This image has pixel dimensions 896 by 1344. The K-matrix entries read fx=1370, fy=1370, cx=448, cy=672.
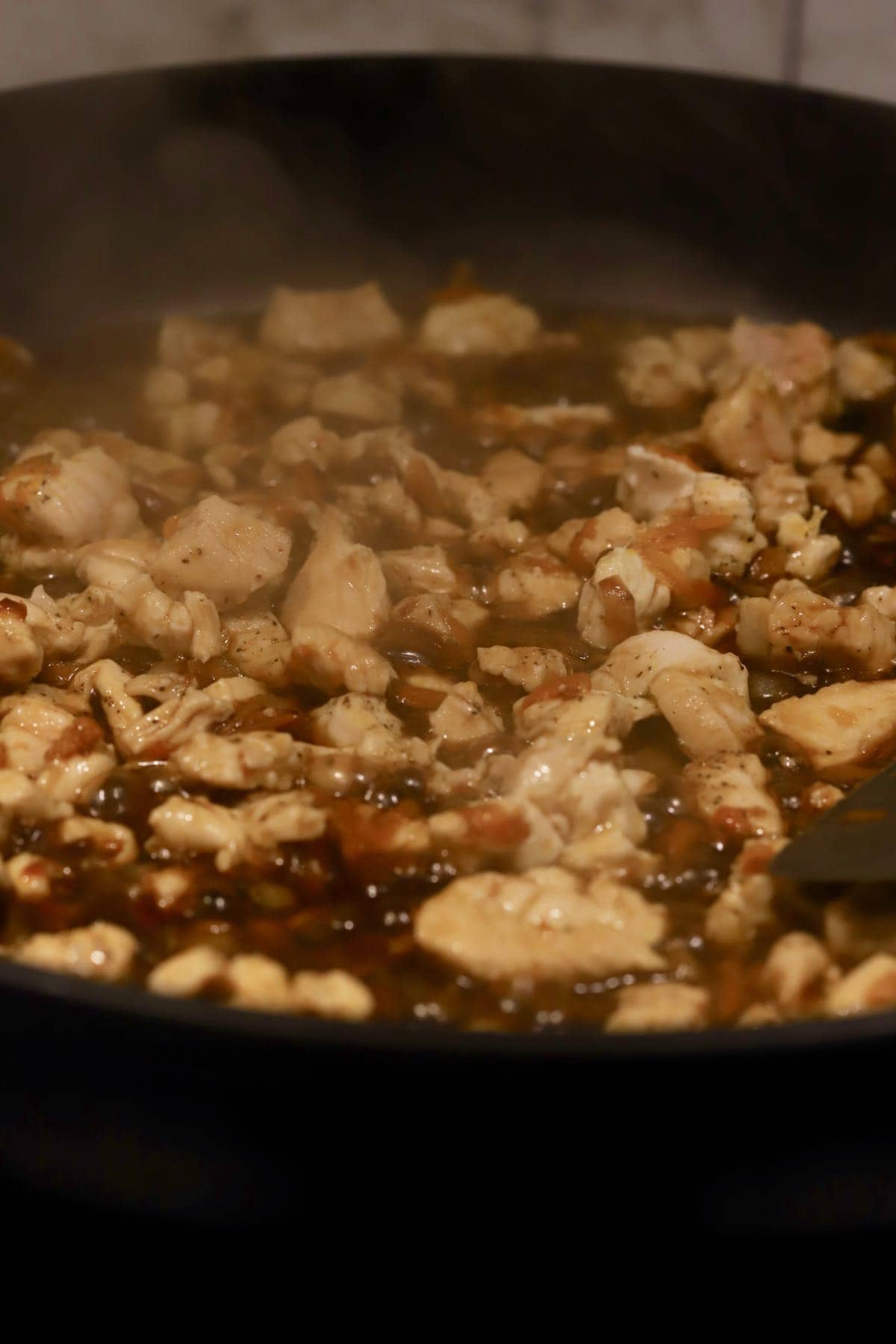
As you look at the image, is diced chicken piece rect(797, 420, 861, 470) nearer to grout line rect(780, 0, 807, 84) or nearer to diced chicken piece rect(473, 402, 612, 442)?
diced chicken piece rect(473, 402, 612, 442)

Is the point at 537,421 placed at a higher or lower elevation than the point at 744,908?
higher

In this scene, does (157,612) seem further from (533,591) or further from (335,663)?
(533,591)

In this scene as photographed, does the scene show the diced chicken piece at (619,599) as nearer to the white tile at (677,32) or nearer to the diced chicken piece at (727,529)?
the diced chicken piece at (727,529)

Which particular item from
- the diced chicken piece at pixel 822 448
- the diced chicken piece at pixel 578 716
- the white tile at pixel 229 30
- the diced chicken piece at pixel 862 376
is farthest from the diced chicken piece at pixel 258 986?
the white tile at pixel 229 30

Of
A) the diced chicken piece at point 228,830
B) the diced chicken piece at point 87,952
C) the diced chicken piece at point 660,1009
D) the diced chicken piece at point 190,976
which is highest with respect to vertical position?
the diced chicken piece at point 228,830

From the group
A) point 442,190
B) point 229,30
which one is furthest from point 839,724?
point 229,30

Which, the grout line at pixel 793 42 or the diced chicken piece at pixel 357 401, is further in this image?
the grout line at pixel 793 42

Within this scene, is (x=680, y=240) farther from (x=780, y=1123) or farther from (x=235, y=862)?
(x=780, y=1123)
